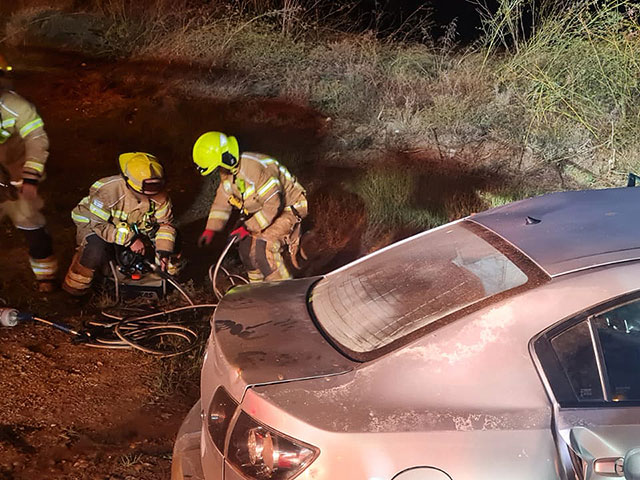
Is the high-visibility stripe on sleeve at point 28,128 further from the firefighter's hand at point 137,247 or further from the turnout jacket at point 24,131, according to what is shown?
the firefighter's hand at point 137,247

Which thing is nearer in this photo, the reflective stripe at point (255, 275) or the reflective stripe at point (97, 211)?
the reflective stripe at point (97, 211)

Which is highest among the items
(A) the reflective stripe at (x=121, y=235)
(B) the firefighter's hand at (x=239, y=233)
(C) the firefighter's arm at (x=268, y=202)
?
(C) the firefighter's arm at (x=268, y=202)

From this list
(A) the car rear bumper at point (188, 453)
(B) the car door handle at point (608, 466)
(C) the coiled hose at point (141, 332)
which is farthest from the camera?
(C) the coiled hose at point (141, 332)

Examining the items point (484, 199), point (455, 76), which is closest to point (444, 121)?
point (455, 76)

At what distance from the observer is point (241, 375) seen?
221cm

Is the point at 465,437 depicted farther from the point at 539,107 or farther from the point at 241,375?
the point at 539,107

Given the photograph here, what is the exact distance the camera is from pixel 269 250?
199 inches

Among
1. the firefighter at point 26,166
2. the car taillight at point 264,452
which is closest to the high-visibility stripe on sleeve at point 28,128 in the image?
the firefighter at point 26,166

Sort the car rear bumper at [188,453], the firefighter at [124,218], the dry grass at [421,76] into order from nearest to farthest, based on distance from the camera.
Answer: the car rear bumper at [188,453]
the firefighter at [124,218]
the dry grass at [421,76]

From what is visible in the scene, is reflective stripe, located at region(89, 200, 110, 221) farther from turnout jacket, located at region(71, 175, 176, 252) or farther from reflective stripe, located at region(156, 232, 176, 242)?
reflective stripe, located at region(156, 232, 176, 242)

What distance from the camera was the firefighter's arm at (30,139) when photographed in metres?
5.07

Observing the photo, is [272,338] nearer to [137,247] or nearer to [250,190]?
[250,190]

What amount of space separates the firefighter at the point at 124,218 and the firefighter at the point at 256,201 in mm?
334

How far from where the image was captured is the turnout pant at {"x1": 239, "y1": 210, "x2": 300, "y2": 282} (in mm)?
5059
